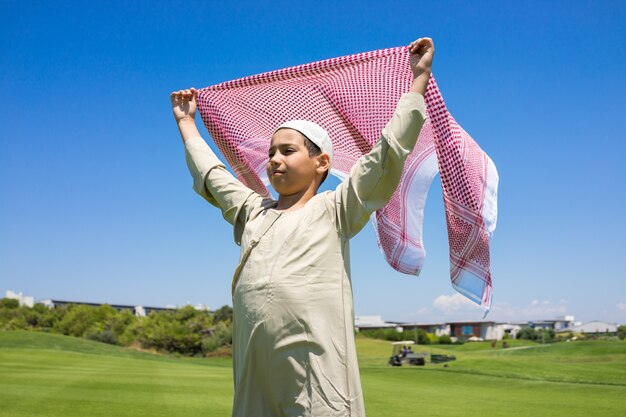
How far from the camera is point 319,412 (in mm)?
2166

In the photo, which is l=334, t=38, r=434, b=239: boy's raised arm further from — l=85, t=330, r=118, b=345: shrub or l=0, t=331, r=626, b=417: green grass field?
l=85, t=330, r=118, b=345: shrub

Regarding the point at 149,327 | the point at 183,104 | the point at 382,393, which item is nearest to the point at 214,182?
the point at 183,104

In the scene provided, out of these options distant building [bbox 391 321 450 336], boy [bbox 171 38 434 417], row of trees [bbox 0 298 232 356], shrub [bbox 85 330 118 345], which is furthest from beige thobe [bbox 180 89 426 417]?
distant building [bbox 391 321 450 336]

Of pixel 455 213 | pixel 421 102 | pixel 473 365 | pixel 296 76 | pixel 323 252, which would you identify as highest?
pixel 296 76

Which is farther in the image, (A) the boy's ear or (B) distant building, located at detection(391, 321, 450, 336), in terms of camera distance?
(B) distant building, located at detection(391, 321, 450, 336)

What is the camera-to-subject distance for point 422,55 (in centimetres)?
253

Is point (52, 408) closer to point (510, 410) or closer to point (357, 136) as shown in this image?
point (510, 410)

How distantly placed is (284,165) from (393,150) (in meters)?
0.46

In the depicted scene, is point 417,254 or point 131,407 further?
point 131,407

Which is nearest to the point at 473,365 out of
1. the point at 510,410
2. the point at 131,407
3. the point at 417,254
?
the point at 510,410

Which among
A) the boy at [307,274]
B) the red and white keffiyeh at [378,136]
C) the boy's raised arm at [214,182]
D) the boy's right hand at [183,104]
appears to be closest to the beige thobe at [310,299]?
the boy at [307,274]

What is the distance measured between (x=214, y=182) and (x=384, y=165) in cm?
84

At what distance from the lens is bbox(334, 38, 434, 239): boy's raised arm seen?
233cm

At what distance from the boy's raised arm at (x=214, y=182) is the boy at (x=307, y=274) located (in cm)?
14
